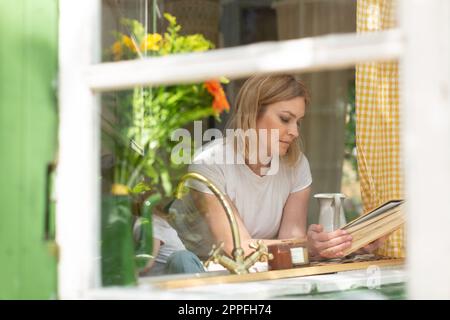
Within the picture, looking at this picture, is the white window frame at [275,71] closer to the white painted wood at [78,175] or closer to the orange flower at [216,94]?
the white painted wood at [78,175]

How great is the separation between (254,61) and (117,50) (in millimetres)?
358

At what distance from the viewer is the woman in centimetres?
254

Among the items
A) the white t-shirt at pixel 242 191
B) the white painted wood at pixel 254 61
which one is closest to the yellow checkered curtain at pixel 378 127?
the white t-shirt at pixel 242 191

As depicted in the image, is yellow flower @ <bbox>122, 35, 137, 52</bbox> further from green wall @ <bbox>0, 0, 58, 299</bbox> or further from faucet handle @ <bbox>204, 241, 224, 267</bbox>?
faucet handle @ <bbox>204, 241, 224, 267</bbox>

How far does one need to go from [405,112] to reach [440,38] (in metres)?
0.14

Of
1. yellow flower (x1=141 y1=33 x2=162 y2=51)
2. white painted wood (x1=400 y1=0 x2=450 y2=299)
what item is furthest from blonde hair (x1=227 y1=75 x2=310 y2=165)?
white painted wood (x1=400 y1=0 x2=450 y2=299)

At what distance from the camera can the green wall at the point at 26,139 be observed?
64.9 inches

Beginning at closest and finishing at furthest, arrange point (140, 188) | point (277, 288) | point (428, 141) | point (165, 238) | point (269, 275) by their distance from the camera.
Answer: point (428, 141), point (140, 188), point (277, 288), point (269, 275), point (165, 238)

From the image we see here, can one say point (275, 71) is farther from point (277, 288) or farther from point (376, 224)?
point (376, 224)

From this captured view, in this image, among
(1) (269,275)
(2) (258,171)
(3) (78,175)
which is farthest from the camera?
(2) (258,171)

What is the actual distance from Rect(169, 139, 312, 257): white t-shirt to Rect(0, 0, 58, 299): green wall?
2.60ft

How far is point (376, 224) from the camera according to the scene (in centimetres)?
236
